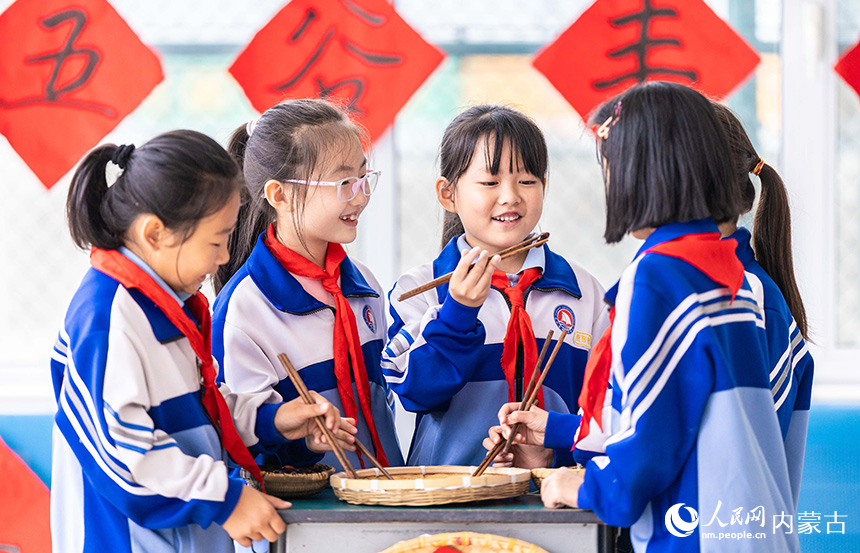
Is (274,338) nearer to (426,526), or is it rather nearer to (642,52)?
(426,526)

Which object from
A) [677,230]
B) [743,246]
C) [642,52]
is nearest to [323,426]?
[677,230]

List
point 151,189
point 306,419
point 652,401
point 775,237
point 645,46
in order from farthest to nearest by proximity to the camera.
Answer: point 645,46 → point 775,237 → point 306,419 → point 151,189 → point 652,401

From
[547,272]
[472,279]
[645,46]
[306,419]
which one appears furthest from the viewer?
[645,46]

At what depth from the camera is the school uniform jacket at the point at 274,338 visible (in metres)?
1.50

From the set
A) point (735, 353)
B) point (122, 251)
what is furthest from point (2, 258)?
point (735, 353)

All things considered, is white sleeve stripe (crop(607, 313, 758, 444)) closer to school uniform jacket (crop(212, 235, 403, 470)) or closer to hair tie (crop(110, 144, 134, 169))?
school uniform jacket (crop(212, 235, 403, 470))

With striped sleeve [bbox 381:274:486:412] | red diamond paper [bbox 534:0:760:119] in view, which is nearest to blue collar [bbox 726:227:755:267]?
striped sleeve [bbox 381:274:486:412]

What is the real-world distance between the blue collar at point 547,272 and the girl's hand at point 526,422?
12.1 inches

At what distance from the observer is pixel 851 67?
2.63 m

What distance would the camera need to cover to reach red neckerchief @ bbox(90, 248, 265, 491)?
1217 mm

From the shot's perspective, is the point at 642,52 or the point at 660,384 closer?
the point at 660,384

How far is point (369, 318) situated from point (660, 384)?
77 cm

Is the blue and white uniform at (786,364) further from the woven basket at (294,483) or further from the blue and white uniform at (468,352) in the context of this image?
the woven basket at (294,483)

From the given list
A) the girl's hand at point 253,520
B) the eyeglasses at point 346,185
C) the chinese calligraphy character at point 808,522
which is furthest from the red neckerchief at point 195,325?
the chinese calligraphy character at point 808,522
